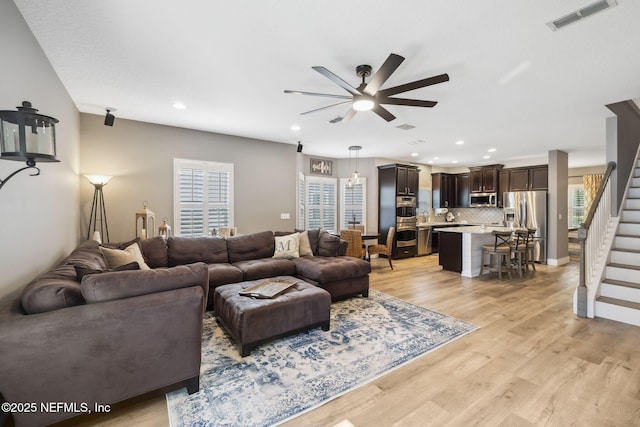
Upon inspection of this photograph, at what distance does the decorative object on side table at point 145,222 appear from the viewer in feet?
14.1

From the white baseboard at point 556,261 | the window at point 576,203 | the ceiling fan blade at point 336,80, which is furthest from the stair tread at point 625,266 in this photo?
the window at point 576,203

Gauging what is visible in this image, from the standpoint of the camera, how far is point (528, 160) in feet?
24.9

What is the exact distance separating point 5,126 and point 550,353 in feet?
14.4

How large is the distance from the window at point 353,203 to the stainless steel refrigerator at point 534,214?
367 cm

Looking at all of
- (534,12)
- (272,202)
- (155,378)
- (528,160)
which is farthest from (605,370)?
(528,160)

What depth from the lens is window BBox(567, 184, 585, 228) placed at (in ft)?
29.0

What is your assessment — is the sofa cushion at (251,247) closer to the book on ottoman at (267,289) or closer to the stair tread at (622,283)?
the book on ottoman at (267,289)

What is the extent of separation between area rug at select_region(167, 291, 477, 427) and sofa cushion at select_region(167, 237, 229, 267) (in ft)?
3.20

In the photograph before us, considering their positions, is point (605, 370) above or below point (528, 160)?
below

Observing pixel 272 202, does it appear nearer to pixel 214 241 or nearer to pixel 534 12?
pixel 214 241

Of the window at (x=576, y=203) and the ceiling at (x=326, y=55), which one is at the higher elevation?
the ceiling at (x=326, y=55)

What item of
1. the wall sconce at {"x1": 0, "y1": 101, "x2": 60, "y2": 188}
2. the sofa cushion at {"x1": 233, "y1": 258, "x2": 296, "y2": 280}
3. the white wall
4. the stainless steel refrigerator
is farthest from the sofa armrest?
the stainless steel refrigerator

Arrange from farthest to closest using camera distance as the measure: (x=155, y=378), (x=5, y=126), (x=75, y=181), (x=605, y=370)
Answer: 1. (x=75, y=181)
2. (x=605, y=370)
3. (x=155, y=378)
4. (x=5, y=126)

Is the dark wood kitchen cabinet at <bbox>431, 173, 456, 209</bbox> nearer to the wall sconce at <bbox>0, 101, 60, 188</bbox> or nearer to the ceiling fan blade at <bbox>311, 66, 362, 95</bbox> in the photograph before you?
the ceiling fan blade at <bbox>311, 66, 362, 95</bbox>
